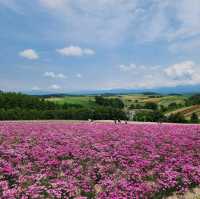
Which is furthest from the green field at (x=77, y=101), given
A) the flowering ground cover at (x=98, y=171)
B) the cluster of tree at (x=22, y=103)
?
the flowering ground cover at (x=98, y=171)

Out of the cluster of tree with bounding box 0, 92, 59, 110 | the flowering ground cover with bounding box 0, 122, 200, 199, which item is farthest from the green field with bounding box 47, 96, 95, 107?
the flowering ground cover with bounding box 0, 122, 200, 199

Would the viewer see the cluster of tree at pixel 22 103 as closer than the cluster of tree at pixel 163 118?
No

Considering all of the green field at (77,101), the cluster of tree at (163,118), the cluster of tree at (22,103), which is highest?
the cluster of tree at (22,103)

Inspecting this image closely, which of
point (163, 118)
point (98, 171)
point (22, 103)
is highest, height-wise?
point (98, 171)

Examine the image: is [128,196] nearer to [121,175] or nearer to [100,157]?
[121,175]

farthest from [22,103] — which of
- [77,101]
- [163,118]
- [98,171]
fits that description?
[98,171]

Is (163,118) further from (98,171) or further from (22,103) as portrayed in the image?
(98,171)

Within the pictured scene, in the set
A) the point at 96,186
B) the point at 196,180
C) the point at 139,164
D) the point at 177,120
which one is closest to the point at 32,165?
the point at 96,186

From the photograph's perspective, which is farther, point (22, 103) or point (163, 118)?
point (22, 103)

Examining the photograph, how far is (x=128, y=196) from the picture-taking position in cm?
839

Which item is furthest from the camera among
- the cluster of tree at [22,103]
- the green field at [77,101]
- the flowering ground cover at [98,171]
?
the green field at [77,101]

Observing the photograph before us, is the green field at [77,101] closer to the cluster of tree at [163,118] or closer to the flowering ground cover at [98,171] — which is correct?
the cluster of tree at [163,118]

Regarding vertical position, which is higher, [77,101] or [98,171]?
[98,171]

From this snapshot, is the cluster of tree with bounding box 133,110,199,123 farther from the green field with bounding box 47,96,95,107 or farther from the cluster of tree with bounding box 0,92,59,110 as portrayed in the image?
the green field with bounding box 47,96,95,107
